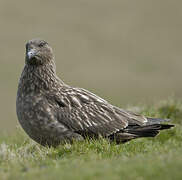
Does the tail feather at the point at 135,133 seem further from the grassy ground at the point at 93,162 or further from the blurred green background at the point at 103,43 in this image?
the blurred green background at the point at 103,43

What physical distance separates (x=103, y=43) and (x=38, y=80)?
2326 centimetres

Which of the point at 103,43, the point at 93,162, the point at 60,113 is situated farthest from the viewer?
the point at 103,43

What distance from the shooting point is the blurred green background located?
25.9 meters

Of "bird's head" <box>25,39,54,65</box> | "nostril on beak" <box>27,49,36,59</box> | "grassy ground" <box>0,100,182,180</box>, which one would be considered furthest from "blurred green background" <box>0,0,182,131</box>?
"grassy ground" <box>0,100,182,180</box>

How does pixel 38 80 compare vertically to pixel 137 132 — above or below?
above

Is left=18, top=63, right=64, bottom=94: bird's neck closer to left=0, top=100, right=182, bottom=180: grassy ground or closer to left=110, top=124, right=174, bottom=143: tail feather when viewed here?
left=0, top=100, right=182, bottom=180: grassy ground

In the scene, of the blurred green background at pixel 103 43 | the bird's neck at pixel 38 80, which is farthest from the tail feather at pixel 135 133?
the blurred green background at pixel 103 43

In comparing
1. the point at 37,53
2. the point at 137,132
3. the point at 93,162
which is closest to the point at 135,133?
the point at 137,132

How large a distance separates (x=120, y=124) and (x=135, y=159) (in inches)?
86.8

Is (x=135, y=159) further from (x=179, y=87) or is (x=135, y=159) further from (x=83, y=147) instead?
(x=179, y=87)

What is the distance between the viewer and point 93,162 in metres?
5.77

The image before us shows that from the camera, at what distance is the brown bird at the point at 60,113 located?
743 centimetres

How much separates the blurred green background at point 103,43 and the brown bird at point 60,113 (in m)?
12.6

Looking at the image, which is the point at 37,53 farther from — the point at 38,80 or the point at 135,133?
the point at 135,133
